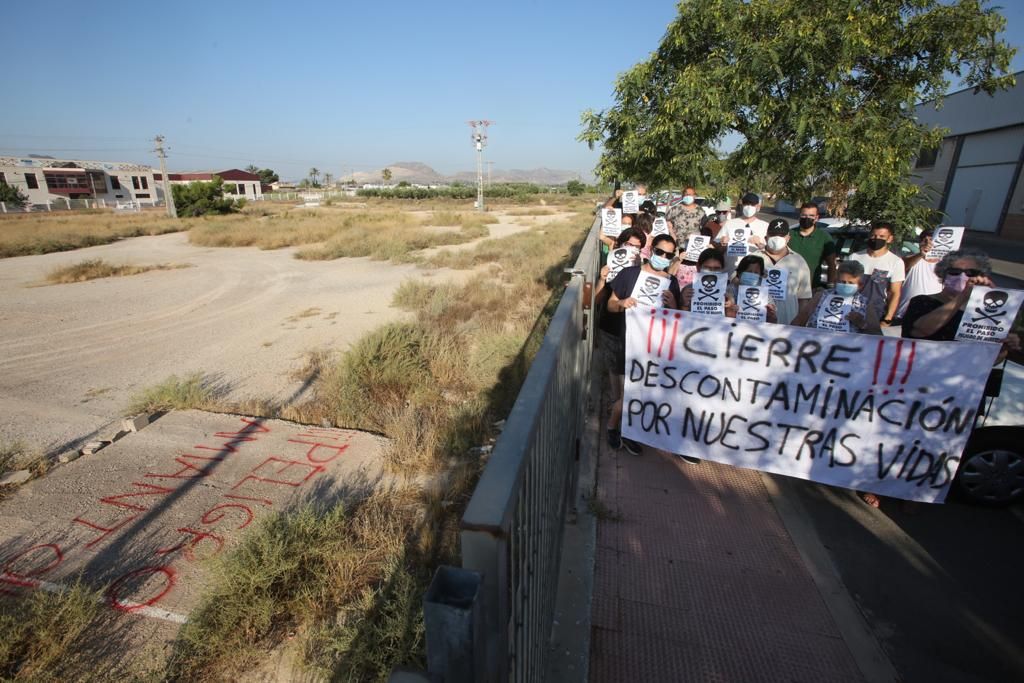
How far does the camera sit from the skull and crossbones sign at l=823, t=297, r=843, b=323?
3768 millimetres

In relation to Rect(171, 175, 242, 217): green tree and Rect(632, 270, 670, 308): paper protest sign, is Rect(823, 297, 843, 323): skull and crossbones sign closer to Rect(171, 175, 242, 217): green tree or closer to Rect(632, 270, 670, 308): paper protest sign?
Rect(632, 270, 670, 308): paper protest sign

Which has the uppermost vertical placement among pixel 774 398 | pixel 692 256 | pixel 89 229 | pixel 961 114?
pixel 961 114

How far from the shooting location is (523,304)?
1069cm

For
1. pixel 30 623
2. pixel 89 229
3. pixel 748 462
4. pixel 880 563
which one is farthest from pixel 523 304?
pixel 89 229

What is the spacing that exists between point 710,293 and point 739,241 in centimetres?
309

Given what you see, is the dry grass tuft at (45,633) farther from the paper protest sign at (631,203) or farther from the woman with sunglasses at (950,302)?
the paper protest sign at (631,203)

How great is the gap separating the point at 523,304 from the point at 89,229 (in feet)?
110

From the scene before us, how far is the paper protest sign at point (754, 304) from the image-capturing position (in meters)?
3.89

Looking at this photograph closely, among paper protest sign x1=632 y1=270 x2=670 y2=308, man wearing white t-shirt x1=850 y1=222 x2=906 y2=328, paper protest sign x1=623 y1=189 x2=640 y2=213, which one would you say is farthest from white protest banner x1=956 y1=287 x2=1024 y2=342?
paper protest sign x1=623 y1=189 x2=640 y2=213

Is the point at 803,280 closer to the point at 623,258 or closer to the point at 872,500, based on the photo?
the point at 623,258

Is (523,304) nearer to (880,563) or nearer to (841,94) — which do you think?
(841,94)

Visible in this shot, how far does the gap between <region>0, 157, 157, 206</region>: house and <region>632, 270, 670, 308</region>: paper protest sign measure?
259 feet

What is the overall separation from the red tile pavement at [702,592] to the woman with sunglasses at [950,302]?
1628mm

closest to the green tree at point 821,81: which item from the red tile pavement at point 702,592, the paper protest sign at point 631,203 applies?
the paper protest sign at point 631,203
